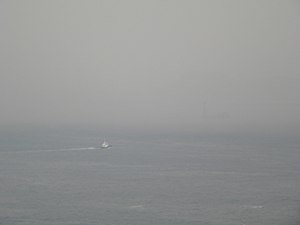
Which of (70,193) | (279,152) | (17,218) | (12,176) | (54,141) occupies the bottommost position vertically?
(17,218)

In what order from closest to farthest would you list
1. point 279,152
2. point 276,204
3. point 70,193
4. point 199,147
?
point 276,204 → point 70,193 → point 279,152 → point 199,147

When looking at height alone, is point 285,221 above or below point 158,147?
Result: below

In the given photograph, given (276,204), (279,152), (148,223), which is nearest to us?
(148,223)

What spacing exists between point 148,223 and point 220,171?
83.5 ft

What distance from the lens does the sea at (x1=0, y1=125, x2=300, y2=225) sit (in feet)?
133

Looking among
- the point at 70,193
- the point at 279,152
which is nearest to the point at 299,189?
the point at 279,152

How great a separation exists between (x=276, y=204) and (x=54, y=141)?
6101cm

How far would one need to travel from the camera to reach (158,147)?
8544cm

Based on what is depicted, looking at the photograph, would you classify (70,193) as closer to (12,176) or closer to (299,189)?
(12,176)

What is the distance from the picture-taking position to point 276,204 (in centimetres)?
4472

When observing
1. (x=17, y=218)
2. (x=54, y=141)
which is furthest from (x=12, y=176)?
(x=54, y=141)

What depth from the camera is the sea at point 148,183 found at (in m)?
40.6

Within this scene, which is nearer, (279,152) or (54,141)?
(279,152)

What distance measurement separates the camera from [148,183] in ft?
173
